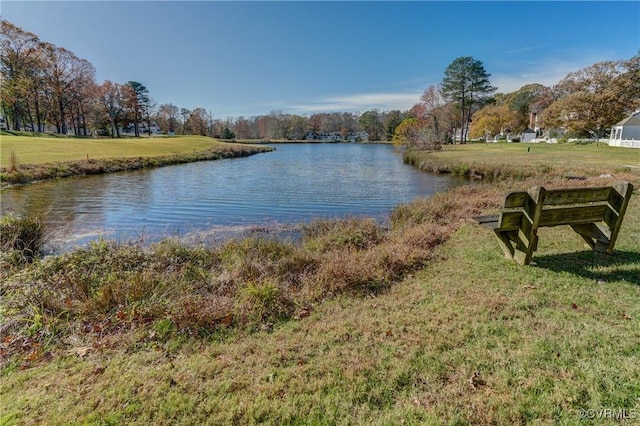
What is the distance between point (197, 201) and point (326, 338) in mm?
13810

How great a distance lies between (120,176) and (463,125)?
5772cm

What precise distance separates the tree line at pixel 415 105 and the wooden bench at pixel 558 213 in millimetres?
39330

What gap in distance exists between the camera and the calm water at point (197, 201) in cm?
1129

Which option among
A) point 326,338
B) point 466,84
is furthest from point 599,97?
point 326,338

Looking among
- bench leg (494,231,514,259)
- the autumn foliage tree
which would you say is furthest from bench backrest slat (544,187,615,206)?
the autumn foliage tree

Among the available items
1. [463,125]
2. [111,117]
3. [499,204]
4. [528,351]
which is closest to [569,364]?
[528,351]

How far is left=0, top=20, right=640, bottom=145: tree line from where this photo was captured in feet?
114

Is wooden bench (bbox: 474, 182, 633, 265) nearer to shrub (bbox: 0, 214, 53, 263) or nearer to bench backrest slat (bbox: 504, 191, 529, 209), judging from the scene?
bench backrest slat (bbox: 504, 191, 529, 209)

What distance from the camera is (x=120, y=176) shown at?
24047mm

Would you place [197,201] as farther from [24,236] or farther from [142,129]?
[142,129]

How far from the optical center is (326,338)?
3.52 metres

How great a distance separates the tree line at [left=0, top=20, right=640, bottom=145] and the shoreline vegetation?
132 ft

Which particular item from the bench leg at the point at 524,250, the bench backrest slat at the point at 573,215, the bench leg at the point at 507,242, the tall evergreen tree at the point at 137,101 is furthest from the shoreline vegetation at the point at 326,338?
the tall evergreen tree at the point at 137,101

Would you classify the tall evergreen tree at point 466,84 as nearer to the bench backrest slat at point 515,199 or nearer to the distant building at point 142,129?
the bench backrest slat at point 515,199
